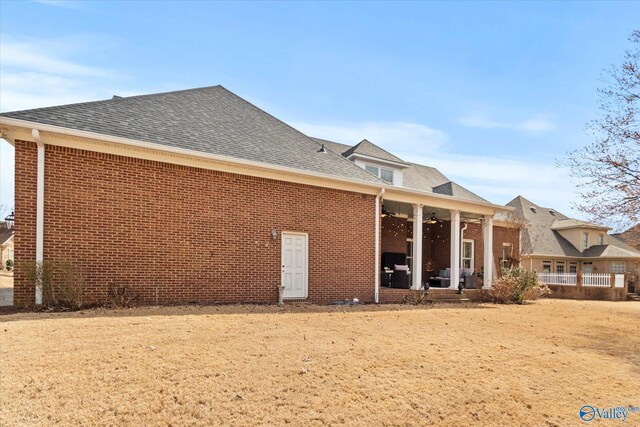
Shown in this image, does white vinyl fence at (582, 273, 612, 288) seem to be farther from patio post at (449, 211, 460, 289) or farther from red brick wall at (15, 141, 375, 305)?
red brick wall at (15, 141, 375, 305)

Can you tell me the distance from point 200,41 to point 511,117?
11.9m

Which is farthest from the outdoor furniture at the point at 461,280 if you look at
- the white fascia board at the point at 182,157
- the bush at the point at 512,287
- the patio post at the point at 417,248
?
the white fascia board at the point at 182,157

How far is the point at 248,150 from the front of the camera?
11.3 m

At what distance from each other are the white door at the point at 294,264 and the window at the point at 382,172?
22.9 ft

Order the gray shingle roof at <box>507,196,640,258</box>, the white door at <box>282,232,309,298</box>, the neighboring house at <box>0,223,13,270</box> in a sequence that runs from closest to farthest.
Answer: the white door at <box>282,232,309,298</box>
the gray shingle roof at <box>507,196,640,258</box>
the neighboring house at <box>0,223,13,270</box>

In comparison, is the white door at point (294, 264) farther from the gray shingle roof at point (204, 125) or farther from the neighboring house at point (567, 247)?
the neighboring house at point (567, 247)

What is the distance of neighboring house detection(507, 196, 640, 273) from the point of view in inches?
1048

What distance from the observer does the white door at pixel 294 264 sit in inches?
449

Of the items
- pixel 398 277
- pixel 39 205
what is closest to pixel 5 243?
pixel 39 205

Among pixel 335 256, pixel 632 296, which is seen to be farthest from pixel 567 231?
pixel 335 256

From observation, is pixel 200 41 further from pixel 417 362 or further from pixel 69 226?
pixel 417 362

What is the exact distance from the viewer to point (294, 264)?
1155 centimetres

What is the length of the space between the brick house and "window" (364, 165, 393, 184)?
364 centimetres

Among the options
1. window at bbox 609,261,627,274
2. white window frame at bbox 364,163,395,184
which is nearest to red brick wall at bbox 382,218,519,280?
white window frame at bbox 364,163,395,184
